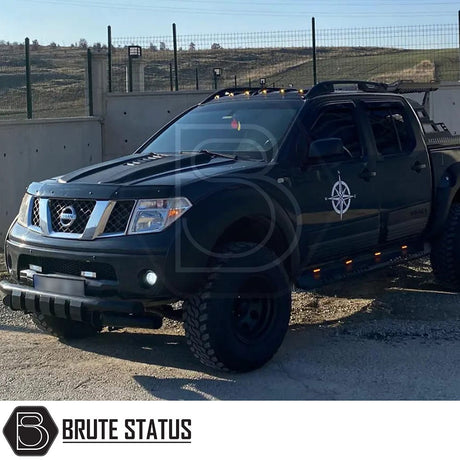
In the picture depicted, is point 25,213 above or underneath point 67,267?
A: above

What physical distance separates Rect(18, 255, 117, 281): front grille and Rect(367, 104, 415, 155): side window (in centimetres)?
293

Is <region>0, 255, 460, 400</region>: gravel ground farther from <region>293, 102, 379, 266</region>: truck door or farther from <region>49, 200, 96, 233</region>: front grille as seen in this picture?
<region>49, 200, 96, 233</region>: front grille

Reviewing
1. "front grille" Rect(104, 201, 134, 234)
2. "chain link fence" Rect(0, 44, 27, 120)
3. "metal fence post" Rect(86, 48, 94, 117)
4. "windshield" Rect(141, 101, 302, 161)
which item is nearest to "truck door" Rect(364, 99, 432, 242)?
"windshield" Rect(141, 101, 302, 161)

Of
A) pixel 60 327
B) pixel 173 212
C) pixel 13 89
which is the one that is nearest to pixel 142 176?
pixel 173 212

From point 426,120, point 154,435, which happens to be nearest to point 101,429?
point 154,435

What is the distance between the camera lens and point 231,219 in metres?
5.23

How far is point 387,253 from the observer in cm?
691

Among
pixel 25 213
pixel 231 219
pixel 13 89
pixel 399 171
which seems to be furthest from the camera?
pixel 13 89

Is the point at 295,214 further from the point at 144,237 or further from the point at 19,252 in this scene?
the point at 19,252

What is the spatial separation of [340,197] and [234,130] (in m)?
1.06

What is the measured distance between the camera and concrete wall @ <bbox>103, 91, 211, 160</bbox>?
1312 cm

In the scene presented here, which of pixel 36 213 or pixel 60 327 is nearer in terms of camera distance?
pixel 36 213

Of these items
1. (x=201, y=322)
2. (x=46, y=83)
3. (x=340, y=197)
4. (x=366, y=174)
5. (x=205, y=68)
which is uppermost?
(x=205, y=68)

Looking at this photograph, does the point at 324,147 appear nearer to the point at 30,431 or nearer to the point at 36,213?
the point at 36,213
